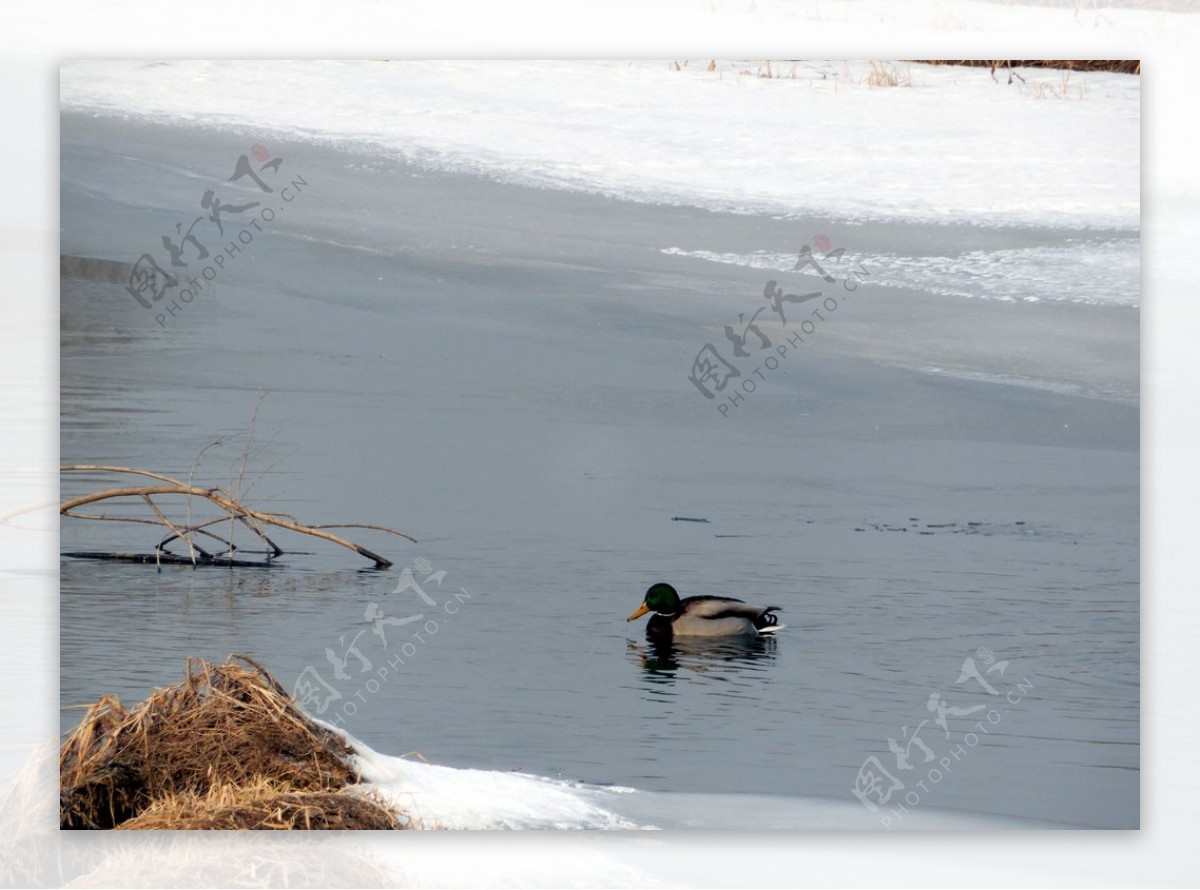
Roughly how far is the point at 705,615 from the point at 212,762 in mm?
1214

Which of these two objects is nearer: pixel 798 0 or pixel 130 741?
pixel 130 741

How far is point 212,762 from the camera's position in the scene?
3439mm

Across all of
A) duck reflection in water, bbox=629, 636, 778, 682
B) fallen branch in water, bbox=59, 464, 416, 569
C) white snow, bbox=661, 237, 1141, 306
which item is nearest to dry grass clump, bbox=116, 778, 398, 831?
fallen branch in water, bbox=59, 464, 416, 569

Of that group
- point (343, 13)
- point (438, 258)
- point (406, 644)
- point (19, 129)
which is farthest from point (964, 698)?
point (19, 129)

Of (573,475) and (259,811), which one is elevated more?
(573,475)

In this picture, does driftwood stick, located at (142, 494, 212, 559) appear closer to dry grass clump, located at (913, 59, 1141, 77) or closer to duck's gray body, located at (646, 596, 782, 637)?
duck's gray body, located at (646, 596, 782, 637)

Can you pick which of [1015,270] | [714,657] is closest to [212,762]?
[714,657]

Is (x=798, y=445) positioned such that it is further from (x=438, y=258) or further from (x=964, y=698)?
(x=438, y=258)

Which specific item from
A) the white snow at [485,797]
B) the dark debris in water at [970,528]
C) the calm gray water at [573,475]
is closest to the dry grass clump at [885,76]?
the calm gray water at [573,475]

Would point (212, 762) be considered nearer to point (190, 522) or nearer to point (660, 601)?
point (190, 522)

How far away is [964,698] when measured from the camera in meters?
3.52

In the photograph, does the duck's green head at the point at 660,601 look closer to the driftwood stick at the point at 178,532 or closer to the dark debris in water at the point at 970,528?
the dark debris in water at the point at 970,528

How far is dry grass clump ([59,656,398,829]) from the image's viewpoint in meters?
3.43

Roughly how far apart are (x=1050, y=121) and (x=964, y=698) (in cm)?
142
